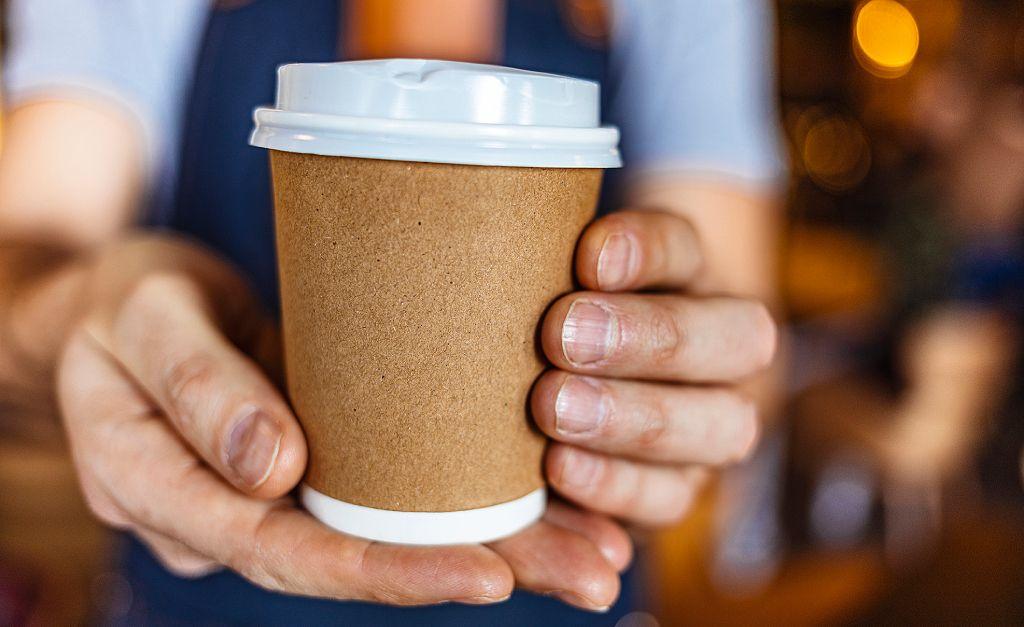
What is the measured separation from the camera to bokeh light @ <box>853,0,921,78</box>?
11.9ft

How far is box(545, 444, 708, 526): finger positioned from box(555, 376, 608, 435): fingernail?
0.06m

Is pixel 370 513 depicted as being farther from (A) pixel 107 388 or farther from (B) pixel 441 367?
(A) pixel 107 388

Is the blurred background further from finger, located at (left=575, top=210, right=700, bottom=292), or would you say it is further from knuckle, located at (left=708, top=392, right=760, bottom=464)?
finger, located at (left=575, top=210, right=700, bottom=292)

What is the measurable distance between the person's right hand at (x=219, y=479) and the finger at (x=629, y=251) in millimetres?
219

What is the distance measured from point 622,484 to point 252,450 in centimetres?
31

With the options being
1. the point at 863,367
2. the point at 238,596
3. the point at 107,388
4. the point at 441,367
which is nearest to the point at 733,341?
the point at 441,367

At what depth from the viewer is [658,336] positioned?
65 cm

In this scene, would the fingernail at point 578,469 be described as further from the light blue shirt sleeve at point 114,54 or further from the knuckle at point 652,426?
the light blue shirt sleeve at point 114,54

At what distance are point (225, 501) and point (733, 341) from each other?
0.43 metres

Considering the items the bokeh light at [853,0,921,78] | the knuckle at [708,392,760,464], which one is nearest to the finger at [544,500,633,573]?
the knuckle at [708,392,760,464]

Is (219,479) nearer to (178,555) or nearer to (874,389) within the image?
(178,555)

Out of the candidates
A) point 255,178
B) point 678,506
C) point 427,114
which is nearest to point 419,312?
point 427,114

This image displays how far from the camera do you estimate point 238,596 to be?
114cm

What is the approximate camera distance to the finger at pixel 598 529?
2.31 ft
